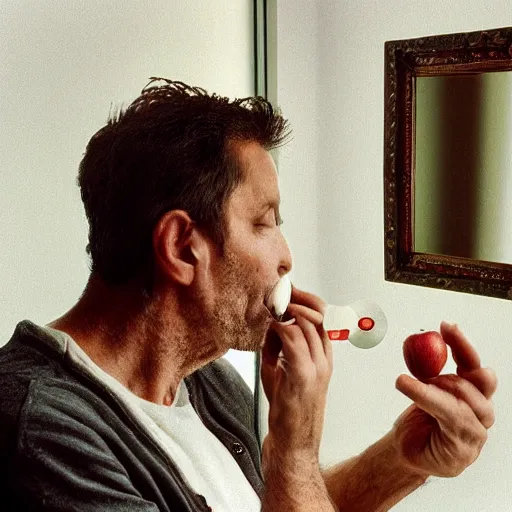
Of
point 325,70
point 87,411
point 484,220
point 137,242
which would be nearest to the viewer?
point 87,411

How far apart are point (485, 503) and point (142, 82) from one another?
735 millimetres

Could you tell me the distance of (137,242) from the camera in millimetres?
832

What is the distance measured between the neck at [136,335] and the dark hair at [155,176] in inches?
1.0

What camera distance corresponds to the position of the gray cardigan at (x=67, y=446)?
2.24ft

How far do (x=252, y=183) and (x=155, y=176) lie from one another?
10 cm

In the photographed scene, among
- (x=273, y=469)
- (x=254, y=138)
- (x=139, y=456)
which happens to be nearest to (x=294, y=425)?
(x=273, y=469)

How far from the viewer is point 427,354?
3.19ft

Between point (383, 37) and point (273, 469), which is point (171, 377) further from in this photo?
point (383, 37)

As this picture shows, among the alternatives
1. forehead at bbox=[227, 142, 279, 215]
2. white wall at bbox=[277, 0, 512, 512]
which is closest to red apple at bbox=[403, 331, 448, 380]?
white wall at bbox=[277, 0, 512, 512]

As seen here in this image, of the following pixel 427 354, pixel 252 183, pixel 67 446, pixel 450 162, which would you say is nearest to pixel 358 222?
pixel 450 162

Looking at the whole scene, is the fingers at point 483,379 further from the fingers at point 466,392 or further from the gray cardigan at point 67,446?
the gray cardigan at point 67,446

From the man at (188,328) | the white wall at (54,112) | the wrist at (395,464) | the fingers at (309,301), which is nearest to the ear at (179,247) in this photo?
the man at (188,328)

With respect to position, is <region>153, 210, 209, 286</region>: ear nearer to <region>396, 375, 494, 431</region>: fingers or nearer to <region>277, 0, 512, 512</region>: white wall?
<region>396, 375, 494, 431</region>: fingers

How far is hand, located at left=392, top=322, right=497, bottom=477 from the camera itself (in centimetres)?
88
